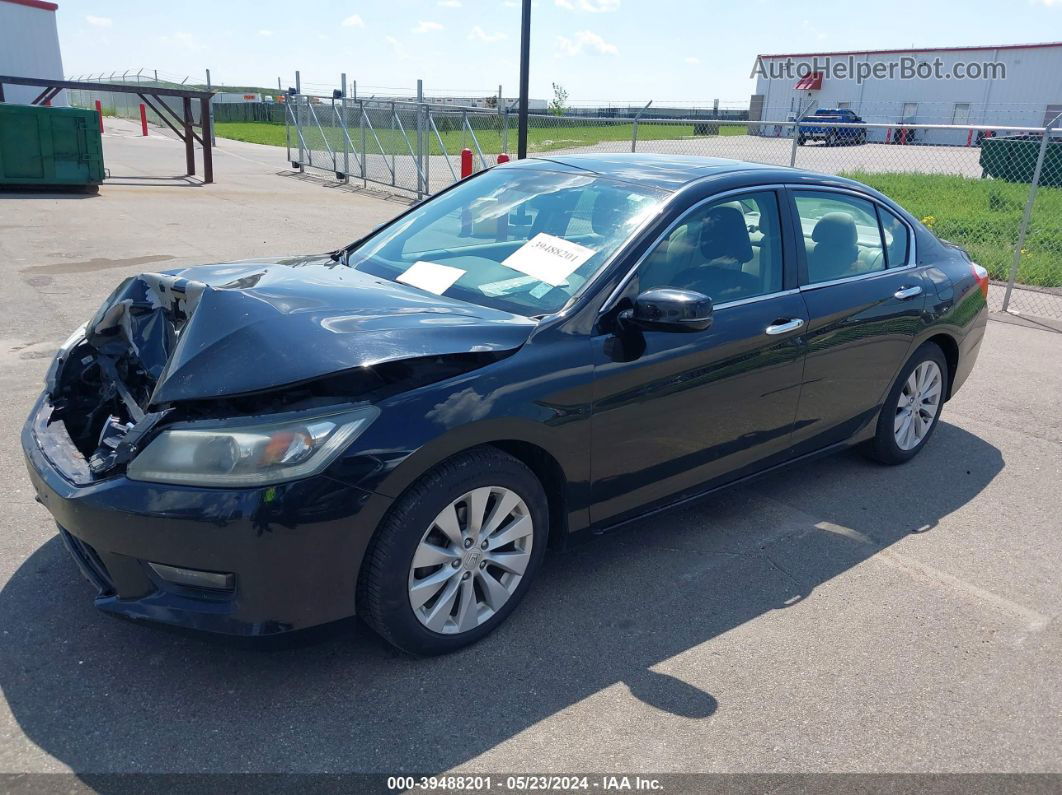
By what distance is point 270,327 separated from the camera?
294 centimetres

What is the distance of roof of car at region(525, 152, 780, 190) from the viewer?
12.9ft

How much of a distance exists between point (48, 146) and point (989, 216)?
15.8 m

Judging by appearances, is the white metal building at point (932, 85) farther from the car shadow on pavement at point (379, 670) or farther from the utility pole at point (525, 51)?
the car shadow on pavement at point (379, 670)

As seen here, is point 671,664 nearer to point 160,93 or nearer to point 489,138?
point 489,138

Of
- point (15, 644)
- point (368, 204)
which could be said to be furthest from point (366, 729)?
point (368, 204)

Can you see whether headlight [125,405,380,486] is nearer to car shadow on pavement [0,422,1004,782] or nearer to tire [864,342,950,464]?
car shadow on pavement [0,422,1004,782]

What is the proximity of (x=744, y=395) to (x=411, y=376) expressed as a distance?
166cm

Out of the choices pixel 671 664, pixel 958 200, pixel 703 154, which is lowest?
pixel 671 664

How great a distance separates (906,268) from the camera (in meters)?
4.81

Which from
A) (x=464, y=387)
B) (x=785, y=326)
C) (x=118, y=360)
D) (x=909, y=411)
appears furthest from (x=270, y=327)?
(x=909, y=411)

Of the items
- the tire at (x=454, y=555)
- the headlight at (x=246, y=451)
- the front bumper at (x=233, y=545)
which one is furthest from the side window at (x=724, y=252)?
the front bumper at (x=233, y=545)

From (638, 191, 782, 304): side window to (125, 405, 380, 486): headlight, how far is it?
1.42 m

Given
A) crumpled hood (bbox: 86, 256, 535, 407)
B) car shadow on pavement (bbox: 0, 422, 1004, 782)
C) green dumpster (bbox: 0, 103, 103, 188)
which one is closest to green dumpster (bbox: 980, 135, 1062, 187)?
car shadow on pavement (bbox: 0, 422, 1004, 782)

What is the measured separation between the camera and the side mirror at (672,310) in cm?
323
